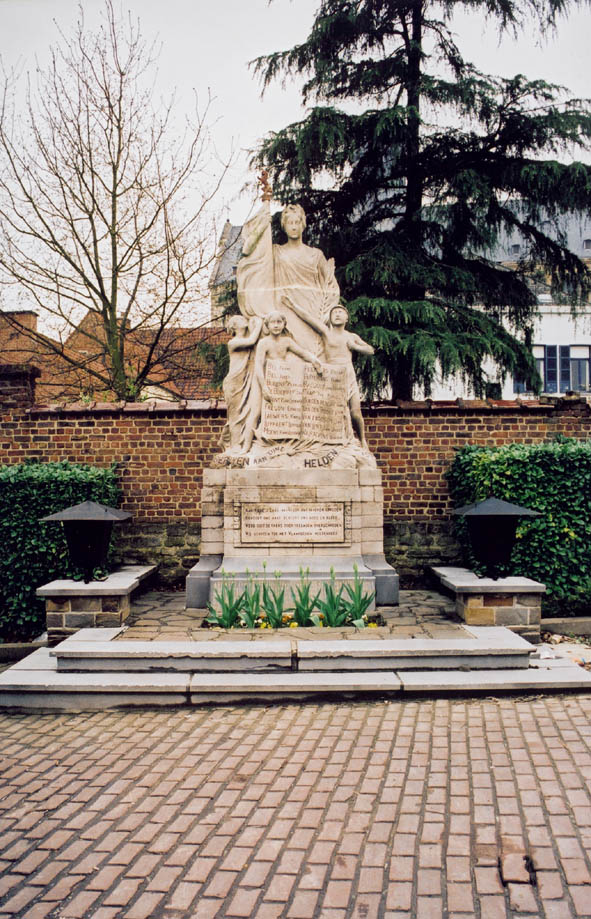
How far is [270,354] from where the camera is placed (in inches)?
276

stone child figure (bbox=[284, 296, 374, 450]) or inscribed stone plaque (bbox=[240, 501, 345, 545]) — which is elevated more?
stone child figure (bbox=[284, 296, 374, 450])

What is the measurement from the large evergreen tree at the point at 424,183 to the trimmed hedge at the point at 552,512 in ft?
11.8

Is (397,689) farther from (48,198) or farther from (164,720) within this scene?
(48,198)

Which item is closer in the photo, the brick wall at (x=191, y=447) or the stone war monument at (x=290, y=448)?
the stone war monument at (x=290, y=448)

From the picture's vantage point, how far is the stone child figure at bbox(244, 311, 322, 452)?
6961mm

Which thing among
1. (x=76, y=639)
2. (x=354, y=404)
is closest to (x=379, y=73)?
(x=354, y=404)

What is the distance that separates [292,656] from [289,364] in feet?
10.3

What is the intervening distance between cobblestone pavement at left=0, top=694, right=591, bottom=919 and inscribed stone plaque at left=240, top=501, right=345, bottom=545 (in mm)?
2274

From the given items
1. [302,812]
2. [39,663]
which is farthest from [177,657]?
[302,812]

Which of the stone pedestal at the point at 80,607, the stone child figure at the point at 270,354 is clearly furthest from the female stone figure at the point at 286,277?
the stone pedestal at the point at 80,607

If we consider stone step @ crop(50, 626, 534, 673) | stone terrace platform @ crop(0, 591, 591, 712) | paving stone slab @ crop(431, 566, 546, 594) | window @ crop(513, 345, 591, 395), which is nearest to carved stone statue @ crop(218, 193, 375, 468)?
paving stone slab @ crop(431, 566, 546, 594)

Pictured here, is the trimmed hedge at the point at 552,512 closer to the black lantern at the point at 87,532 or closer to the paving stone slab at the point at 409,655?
the paving stone slab at the point at 409,655

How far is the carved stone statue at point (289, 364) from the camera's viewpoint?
6.94m

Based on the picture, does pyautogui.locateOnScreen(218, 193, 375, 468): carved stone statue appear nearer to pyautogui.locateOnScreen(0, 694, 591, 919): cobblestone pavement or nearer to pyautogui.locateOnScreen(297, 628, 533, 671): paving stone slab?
pyautogui.locateOnScreen(297, 628, 533, 671): paving stone slab
